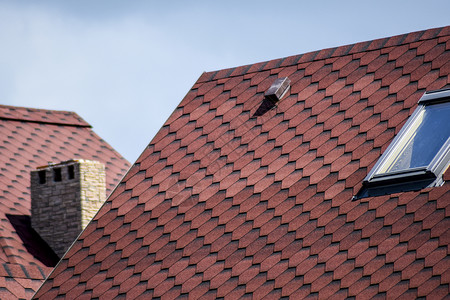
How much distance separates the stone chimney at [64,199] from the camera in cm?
1750

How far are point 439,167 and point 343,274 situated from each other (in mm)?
1812

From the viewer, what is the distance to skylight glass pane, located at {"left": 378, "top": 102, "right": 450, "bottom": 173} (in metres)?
11.3

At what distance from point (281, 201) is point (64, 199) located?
691 cm

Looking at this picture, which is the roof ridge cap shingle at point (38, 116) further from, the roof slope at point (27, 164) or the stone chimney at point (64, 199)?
the stone chimney at point (64, 199)

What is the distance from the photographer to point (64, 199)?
58.4 feet

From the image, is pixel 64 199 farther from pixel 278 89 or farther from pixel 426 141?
pixel 426 141

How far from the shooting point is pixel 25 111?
21.2m

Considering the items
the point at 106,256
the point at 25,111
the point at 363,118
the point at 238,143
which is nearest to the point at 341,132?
the point at 363,118

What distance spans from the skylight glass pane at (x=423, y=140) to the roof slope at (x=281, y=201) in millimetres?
355

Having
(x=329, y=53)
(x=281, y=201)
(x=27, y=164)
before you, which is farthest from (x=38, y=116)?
(x=281, y=201)

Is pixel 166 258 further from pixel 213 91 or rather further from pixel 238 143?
pixel 213 91

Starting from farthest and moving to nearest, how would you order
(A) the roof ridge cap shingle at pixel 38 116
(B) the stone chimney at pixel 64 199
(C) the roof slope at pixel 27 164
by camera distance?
(A) the roof ridge cap shingle at pixel 38 116 < (B) the stone chimney at pixel 64 199 < (C) the roof slope at pixel 27 164

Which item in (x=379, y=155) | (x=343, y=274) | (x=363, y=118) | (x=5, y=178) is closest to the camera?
(x=343, y=274)

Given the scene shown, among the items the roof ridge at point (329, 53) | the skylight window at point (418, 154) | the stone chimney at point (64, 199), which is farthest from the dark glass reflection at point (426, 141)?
the stone chimney at point (64, 199)
